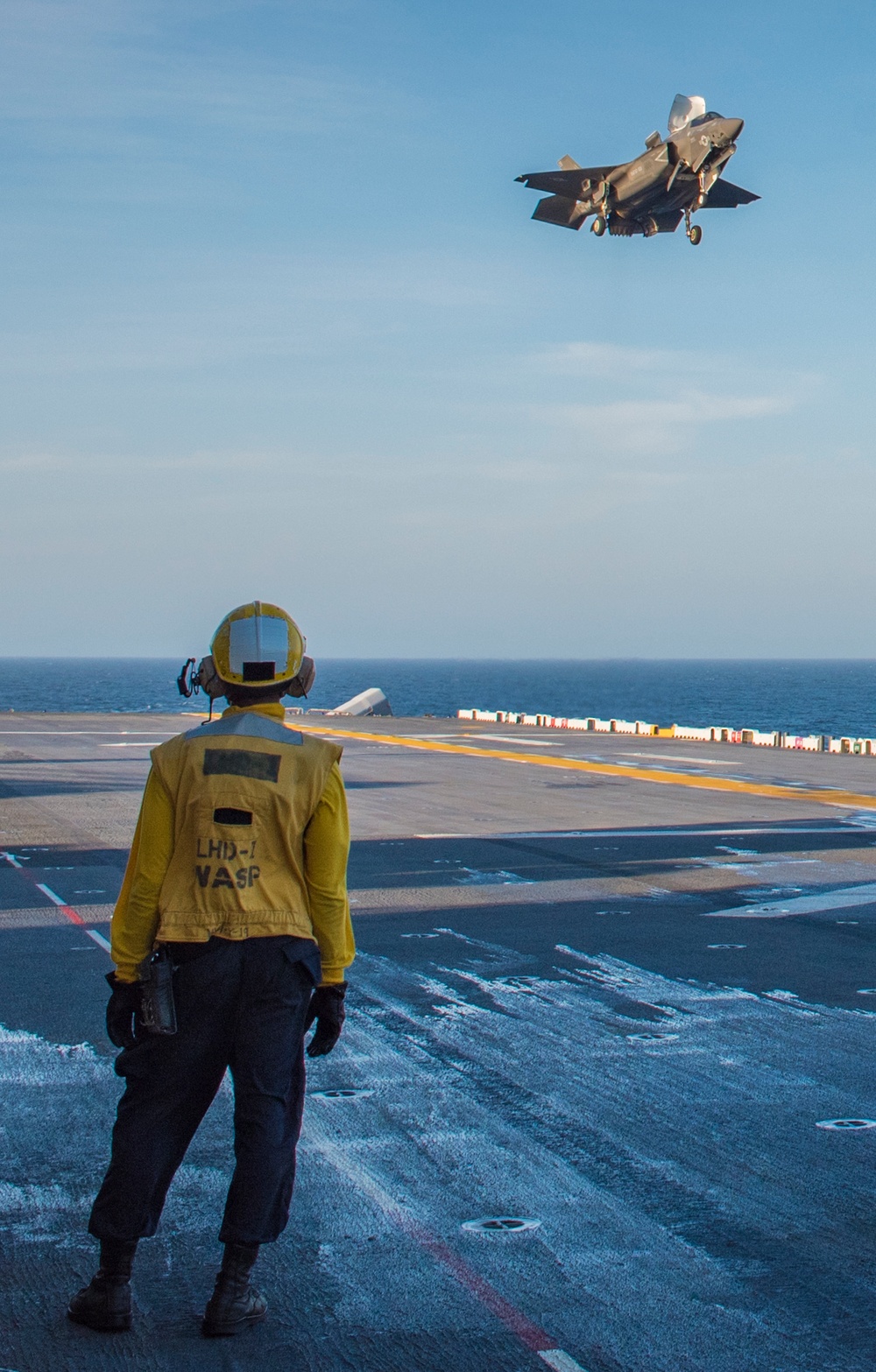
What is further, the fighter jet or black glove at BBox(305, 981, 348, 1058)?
the fighter jet

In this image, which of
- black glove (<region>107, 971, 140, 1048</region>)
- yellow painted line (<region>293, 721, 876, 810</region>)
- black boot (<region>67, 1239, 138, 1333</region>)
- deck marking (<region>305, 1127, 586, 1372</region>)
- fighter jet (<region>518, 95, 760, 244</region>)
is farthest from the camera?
fighter jet (<region>518, 95, 760, 244</region>)

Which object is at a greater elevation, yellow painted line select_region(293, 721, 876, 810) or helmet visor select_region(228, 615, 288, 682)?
helmet visor select_region(228, 615, 288, 682)

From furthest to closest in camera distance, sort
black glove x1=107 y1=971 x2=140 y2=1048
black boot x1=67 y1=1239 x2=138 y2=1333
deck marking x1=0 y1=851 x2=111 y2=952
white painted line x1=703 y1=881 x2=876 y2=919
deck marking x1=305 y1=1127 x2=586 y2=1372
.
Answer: white painted line x1=703 y1=881 x2=876 y2=919 < deck marking x1=0 y1=851 x2=111 y2=952 < black glove x1=107 y1=971 x2=140 y2=1048 < black boot x1=67 y1=1239 x2=138 y2=1333 < deck marking x1=305 y1=1127 x2=586 y2=1372

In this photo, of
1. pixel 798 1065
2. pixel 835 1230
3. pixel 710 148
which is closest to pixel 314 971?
pixel 835 1230

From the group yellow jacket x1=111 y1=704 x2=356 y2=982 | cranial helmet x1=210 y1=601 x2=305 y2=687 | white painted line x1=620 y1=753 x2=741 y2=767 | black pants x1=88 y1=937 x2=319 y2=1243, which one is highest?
cranial helmet x1=210 y1=601 x2=305 y2=687

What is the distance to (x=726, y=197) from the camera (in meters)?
31.5

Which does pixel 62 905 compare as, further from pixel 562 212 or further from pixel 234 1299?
pixel 562 212

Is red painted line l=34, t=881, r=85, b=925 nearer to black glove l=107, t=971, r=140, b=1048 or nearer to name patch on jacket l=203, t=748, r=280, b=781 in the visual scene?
black glove l=107, t=971, r=140, b=1048

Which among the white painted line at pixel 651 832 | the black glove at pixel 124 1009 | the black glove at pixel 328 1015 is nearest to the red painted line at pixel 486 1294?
the black glove at pixel 328 1015

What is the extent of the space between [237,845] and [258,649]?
67 centimetres

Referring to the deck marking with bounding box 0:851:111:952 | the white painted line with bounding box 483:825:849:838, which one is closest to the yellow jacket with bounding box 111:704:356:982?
the deck marking with bounding box 0:851:111:952

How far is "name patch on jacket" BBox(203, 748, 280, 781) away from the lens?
4.26 metres

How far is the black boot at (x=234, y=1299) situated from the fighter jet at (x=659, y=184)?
2661 cm

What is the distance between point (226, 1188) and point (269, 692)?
2.17m
